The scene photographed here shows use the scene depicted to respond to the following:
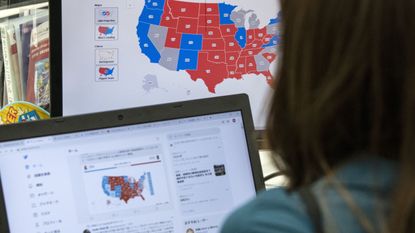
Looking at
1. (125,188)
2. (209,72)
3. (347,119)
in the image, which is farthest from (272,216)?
(209,72)

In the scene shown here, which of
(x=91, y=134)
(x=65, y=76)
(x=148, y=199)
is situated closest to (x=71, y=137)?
(x=91, y=134)

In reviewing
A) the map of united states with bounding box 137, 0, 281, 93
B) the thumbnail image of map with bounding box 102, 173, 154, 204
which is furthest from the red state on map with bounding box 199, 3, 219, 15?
the thumbnail image of map with bounding box 102, 173, 154, 204

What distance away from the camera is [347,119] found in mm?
482

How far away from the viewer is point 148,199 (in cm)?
86

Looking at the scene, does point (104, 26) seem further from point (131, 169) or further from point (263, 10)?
point (131, 169)

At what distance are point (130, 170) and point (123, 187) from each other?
3 cm

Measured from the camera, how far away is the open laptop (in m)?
0.84

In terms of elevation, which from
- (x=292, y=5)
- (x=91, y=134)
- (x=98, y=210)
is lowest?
(x=98, y=210)

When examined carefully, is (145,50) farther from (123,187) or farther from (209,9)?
(123,187)

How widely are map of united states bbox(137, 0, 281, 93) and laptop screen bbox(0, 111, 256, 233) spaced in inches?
14.4

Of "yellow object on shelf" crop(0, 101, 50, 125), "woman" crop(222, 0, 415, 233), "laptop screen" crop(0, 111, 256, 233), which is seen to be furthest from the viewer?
"yellow object on shelf" crop(0, 101, 50, 125)

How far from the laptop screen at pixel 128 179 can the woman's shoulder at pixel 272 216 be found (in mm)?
370

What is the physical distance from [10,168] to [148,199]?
20 centimetres

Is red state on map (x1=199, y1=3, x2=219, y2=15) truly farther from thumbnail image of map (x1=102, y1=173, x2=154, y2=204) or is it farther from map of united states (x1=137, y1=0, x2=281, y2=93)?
thumbnail image of map (x1=102, y1=173, x2=154, y2=204)
